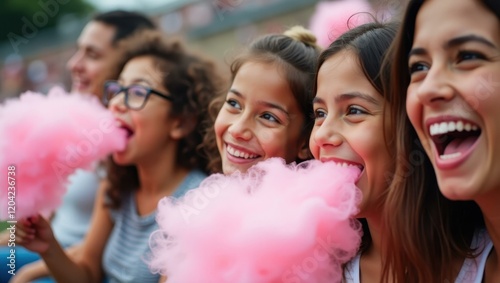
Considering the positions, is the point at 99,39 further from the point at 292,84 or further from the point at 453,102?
the point at 453,102

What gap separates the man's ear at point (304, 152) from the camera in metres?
2.20

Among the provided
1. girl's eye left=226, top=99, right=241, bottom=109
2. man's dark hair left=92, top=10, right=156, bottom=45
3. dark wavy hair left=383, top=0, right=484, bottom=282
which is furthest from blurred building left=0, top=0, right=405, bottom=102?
dark wavy hair left=383, top=0, right=484, bottom=282

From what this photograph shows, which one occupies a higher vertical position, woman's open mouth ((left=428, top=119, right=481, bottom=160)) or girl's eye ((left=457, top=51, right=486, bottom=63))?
girl's eye ((left=457, top=51, right=486, bottom=63))

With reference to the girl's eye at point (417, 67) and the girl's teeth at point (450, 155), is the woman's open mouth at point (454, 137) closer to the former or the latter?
the girl's teeth at point (450, 155)

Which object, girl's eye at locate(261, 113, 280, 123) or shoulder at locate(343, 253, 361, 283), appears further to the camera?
girl's eye at locate(261, 113, 280, 123)

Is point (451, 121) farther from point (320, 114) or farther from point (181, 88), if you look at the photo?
point (181, 88)

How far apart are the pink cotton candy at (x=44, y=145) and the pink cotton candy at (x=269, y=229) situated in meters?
0.81

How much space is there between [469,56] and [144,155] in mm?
1773

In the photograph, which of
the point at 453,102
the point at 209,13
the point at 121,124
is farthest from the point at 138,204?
the point at 209,13

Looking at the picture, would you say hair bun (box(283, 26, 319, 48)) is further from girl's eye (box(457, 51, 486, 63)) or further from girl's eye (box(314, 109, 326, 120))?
girl's eye (box(457, 51, 486, 63))

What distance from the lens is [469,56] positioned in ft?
4.72

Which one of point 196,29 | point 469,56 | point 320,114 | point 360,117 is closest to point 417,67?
point 469,56

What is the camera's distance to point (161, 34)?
128 inches

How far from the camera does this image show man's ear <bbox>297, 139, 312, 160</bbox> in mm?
2201
